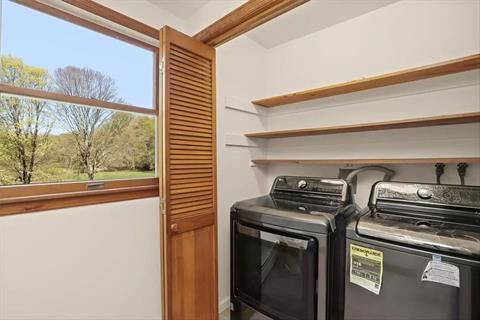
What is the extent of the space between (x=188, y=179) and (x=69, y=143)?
72 centimetres

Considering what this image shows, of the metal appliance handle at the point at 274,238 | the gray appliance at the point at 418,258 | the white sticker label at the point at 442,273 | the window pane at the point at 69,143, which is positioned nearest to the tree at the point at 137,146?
the window pane at the point at 69,143

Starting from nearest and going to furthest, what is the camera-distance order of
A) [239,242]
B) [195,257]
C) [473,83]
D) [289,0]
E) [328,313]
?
[289,0] → [328,313] → [473,83] → [195,257] → [239,242]

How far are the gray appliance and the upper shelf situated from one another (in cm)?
70

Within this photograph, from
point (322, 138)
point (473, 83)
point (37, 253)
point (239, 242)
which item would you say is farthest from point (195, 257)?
point (473, 83)

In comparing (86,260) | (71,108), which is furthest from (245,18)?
(86,260)

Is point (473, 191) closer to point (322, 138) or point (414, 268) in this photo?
point (414, 268)

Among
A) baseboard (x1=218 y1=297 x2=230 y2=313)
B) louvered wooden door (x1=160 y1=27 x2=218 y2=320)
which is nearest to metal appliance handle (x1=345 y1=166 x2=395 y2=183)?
louvered wooden door (x1=160 y1=27 x2=218 y2=320)

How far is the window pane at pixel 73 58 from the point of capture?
1.20 meters

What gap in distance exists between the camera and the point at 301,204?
5.45ft

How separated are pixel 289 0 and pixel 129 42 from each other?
111cm

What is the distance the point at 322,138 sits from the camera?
83.6 inches

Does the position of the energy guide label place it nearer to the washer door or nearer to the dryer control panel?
the washer door

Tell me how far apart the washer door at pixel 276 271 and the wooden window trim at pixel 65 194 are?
75cm

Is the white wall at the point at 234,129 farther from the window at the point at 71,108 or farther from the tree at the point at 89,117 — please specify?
the tree at the point at 89,117
